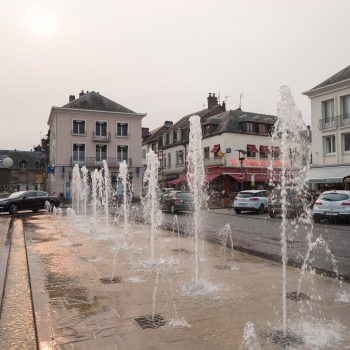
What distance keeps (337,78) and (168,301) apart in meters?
29.7

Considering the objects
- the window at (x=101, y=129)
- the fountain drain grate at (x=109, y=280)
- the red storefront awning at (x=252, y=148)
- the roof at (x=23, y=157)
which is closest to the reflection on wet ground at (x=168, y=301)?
the fountain drain grate at (x=109, y=280)

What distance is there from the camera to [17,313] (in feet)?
16.3

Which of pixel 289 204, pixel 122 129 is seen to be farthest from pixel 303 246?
pixel 122 129

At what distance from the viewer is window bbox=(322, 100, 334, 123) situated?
103 feet

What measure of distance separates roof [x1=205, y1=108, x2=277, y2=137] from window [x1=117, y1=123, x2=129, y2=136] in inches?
433

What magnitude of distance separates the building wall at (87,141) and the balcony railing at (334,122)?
25.9 m

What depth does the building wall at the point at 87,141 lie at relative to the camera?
49.0 metres

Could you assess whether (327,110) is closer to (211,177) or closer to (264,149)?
(264,149)

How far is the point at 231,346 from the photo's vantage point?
12.8 ft

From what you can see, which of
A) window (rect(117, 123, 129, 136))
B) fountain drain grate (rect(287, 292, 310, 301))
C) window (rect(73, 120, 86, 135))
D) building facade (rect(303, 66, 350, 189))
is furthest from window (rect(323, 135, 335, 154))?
window (rect(73, 120, 86, 135))

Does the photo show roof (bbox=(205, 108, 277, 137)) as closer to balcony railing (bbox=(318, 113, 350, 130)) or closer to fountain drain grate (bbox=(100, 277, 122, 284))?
balcony railing (bbox=(318, 113, 350, 130))

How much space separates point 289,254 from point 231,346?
224 inches

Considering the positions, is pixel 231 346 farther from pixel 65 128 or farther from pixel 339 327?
pixel 65 128

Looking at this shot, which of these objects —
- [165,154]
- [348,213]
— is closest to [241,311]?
[348,213]
